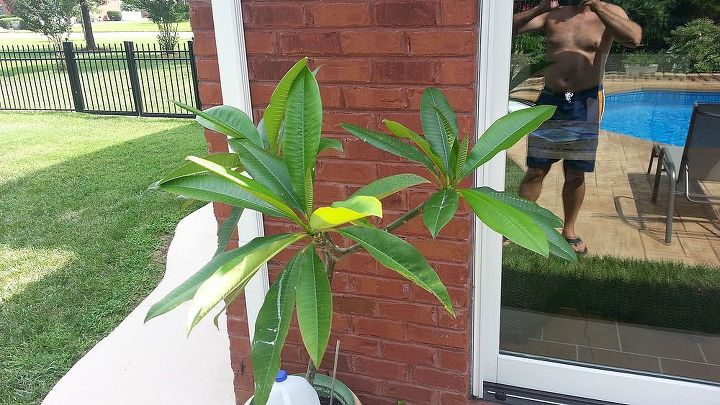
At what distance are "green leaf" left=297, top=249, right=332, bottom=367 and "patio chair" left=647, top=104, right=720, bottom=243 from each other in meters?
1.76

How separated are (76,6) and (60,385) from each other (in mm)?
20059

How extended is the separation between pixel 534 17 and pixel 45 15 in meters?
19.2

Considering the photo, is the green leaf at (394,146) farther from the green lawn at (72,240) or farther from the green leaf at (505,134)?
the green lawn at (72,240)

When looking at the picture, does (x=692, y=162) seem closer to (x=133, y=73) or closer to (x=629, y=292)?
(x=629, y=292)

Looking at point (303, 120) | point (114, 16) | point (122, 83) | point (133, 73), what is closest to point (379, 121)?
point (303, 120)

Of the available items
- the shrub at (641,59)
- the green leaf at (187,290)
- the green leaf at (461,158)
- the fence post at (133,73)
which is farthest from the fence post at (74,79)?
the green leaf at (461,158)

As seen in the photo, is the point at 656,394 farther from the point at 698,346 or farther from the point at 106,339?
the point at 106,339

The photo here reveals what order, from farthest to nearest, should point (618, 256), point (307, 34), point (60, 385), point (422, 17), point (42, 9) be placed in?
point (42, 9) → point (60, 385) → point (618, 256) → point (307, 34) → point (422, 17)

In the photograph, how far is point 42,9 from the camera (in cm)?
1742

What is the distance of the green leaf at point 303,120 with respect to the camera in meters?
1.24

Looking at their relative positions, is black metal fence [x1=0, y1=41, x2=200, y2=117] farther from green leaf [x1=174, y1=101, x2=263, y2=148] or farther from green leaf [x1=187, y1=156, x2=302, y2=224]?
green leaf [x1=187, y1=156, x2=302, y2=224]

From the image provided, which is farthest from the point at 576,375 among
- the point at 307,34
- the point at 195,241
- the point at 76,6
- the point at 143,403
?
the point at 76,6

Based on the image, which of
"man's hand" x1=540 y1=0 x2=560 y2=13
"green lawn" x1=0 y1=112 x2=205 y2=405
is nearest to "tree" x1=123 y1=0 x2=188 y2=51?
"green lawn" x1=0 y1=112 x2=205 y2=405

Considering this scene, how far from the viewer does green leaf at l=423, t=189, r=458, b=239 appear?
3.91 feet
